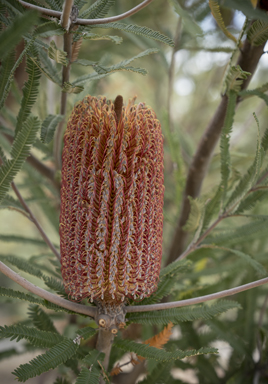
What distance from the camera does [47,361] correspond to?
1.01 feet

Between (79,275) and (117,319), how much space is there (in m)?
0.07

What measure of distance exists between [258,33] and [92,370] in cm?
44

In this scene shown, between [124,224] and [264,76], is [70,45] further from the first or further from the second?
[264,76]

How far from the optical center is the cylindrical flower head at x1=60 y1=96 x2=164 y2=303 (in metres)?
0.34

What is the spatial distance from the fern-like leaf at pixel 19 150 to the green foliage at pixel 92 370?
19 centimetres

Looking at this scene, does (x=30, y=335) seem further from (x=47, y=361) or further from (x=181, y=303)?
(x=181, y=303)

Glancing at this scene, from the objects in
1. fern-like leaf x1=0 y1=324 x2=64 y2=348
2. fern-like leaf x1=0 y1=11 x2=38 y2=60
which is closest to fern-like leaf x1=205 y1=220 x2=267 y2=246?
fern-like leaf x1=0 y1=324 x2=64 y2=348

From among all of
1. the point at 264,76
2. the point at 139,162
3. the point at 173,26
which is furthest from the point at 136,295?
Result: the point at 264,76

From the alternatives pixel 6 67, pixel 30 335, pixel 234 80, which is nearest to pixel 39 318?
pixel 30 335

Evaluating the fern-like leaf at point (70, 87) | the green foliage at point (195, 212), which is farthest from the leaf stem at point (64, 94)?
the green foliage at point (195, 212)

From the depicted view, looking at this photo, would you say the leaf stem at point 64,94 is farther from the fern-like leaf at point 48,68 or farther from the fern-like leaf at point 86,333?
the fern-like leaf at point 86,333

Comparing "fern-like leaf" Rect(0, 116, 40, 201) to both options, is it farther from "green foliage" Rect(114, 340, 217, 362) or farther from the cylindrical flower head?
"green foliage" Rect(114, 340, 217, 362)

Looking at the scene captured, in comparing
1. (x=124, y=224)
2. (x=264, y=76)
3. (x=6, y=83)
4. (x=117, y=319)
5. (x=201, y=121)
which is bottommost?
(x=117, y=319)

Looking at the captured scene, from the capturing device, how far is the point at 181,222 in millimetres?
616
